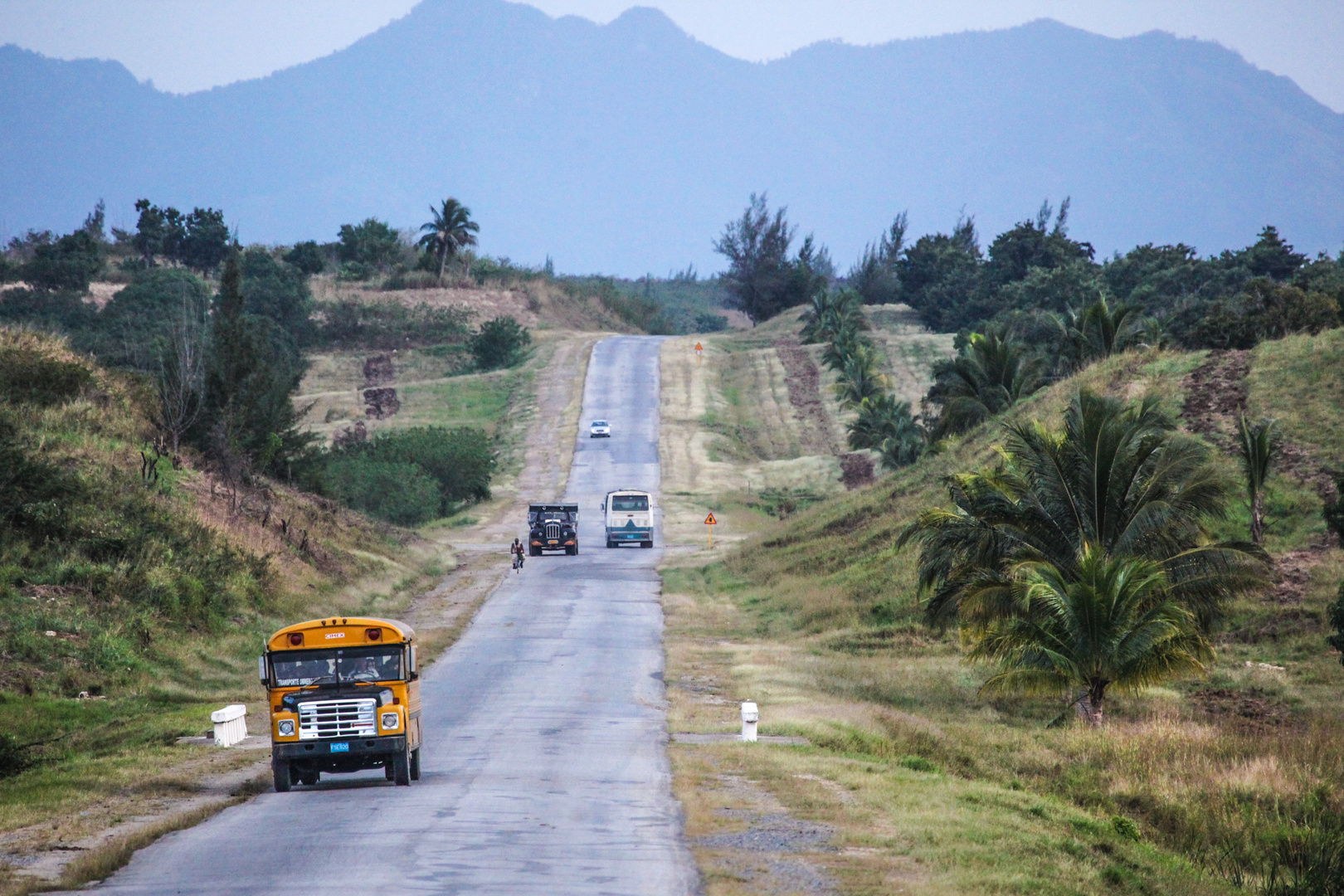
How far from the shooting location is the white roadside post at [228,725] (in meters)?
21.1

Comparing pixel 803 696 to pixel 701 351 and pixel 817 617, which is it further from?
pixel 701 351

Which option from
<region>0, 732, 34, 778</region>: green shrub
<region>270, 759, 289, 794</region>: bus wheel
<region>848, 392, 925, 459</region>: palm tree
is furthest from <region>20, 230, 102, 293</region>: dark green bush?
<region>270, 759, 289, 794</region>: bus wheel

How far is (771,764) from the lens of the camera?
727 inches

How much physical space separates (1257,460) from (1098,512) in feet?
33.7

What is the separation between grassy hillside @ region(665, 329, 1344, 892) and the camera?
14688 mm

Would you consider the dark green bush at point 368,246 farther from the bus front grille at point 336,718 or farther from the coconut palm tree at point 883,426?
the bus front grille at point 336,718

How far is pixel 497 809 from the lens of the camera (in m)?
15.2

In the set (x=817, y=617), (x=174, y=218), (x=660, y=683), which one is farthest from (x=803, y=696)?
(x=174, y=218)

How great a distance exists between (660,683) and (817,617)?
36.7 feet

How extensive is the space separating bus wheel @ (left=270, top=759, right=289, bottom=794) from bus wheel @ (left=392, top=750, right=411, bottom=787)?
4.59 ft

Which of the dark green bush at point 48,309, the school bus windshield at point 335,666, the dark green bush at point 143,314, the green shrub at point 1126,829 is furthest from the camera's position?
the dark green bush at point 48,309

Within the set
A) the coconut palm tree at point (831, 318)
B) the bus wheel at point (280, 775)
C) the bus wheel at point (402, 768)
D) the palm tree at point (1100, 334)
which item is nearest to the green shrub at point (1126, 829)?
the bus wheel at point (402, 768)

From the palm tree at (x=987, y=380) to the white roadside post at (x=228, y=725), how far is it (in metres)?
39.5

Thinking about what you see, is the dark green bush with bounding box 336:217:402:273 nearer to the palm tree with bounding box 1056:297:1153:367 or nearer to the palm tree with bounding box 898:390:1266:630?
the palm tree with bounding box 1056:297:1153:367
